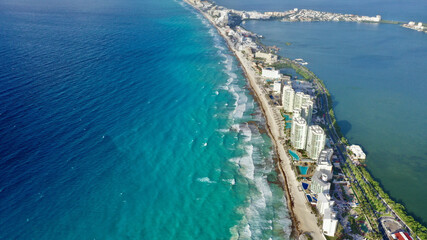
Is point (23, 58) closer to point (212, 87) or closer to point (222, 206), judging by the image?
point (212, 87)

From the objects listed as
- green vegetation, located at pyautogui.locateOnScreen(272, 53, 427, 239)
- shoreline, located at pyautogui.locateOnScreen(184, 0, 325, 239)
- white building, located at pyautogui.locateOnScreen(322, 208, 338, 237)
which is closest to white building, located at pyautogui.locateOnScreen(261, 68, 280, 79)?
shoreline, located at pyautogui.locateOnScreen(184, 0, 325, 239)

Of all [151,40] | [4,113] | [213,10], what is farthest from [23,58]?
[213,10]

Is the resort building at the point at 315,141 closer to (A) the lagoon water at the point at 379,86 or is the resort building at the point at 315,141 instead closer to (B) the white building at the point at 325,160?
(B) the white building at the point at 325,160

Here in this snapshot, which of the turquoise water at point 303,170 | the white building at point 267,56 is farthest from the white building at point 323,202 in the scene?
the white building at point 267,56

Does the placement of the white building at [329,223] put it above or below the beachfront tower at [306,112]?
below

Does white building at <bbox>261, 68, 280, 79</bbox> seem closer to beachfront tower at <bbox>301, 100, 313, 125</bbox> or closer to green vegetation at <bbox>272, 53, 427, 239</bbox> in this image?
beachfront tower at <bbox>301, 100, 313, 125</bbox>
